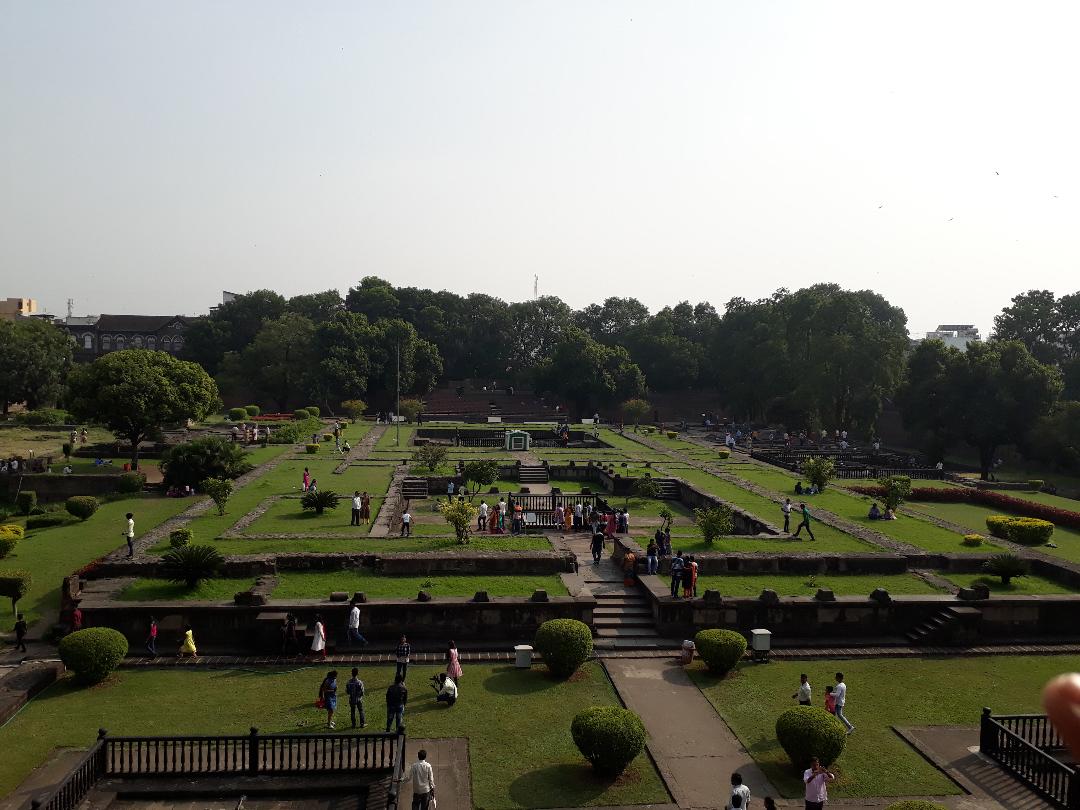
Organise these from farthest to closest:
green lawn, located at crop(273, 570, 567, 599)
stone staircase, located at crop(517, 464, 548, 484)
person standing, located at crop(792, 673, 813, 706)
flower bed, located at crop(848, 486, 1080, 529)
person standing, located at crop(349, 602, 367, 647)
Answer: stone staircase, located at crop(517, 464, 548, 484) < flower bed, located at crop(848, 486, 1080, 529) < green lawn, located at crop(273, 570, 567, 599) < person standing, located at crop(349, 602, 367, 647) < person standing, located at crop(792, 673, 813, 706)

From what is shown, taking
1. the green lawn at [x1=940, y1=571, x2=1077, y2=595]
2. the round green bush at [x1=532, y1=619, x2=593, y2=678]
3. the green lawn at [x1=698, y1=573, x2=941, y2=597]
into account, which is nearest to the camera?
the round green bush at [x1=532, y1=619, x2=593, y2=678]

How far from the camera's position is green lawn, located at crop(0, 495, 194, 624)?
66.7ft

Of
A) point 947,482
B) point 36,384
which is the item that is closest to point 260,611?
point 947,482

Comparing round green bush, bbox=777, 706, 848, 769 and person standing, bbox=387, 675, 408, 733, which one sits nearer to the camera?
round green bush, bbox=777, 706, 848, 769

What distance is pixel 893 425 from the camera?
209 feet

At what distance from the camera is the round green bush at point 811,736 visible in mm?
11859

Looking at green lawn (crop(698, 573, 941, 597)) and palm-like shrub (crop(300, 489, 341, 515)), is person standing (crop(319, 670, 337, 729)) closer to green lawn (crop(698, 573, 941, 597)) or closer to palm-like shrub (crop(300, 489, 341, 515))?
green lawn (crop(698, 573, 941, 597))

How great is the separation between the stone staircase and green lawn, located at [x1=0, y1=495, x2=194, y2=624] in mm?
13896

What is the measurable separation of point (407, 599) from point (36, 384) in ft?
173

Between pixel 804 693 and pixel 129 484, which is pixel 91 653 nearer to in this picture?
pixel 804 693

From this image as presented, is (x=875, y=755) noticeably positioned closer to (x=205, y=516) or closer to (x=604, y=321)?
(x=205, y=516)

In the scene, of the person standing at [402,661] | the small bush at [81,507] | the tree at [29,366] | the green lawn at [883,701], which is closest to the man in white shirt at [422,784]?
the person standing at [402,661]

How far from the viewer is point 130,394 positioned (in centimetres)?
3738

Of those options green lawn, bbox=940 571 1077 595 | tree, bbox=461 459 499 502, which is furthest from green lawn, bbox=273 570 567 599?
tree, bbox=461 459 499 502
